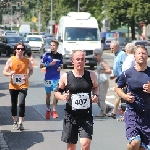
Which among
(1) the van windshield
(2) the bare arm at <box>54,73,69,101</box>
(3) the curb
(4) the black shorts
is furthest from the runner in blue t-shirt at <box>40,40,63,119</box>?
(1) the van windshield

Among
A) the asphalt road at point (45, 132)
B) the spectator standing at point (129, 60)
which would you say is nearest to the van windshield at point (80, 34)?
the asphalt road at point (45, 132)

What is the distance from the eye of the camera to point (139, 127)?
838 cm

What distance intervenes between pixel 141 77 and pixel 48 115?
685cm

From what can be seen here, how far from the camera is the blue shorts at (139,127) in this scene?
8.34 m

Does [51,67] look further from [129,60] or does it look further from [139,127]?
[139,127]

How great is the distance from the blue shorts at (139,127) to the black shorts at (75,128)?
0.53 meters

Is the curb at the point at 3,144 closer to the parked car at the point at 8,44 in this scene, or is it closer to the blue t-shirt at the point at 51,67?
the blue t-shirt at the point at 51,67

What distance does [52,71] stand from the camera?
14.9 meters

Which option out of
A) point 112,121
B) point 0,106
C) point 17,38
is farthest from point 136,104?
point 17,38

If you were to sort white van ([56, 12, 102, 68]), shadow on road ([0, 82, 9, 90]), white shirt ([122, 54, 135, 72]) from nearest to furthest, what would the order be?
white shirt ([122, 54, 135, 72]), shadow on road ([0, 82, 9, 90]), white van ([56, 12, 102, 68])

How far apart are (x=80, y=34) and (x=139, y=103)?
1014 inches

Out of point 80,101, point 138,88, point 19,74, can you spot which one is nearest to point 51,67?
point 19,74

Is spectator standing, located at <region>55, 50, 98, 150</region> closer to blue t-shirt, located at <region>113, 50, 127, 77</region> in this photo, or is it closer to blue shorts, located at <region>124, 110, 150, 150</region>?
blue shorts, located at <region>124, 110, 150, 150</region>

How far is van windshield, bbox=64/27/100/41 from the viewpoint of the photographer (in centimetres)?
3394
